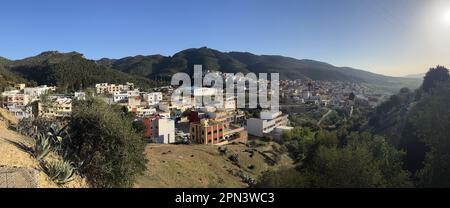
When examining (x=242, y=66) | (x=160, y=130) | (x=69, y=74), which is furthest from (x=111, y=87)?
(x=242, y=66)

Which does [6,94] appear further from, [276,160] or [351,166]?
[351,166]

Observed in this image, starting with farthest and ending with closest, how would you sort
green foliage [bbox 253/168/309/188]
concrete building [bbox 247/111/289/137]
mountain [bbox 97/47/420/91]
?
mountain [bbox 97/47/420/91] → concrete building [bbox 247/111/289/137] → green foliage [bbox 253/168/309/188]

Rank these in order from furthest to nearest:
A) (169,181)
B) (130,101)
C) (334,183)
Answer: (130,101) → (169,181) → (334,183)

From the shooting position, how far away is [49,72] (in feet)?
258

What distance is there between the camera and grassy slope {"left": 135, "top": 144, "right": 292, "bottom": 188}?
1506 cm

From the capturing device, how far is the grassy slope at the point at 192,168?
1506cm

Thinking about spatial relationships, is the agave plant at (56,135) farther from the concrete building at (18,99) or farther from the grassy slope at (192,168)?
the concrete building at (18,99)

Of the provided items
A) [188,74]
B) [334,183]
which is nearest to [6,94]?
[334,183]

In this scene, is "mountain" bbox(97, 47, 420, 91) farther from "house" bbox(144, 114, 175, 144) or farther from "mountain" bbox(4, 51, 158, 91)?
"house" bbox(144, 114, 175, 144)

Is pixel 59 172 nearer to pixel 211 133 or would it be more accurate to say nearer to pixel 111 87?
pixel 211 133

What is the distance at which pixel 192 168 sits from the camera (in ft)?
63.0

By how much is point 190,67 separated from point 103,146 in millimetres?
110144

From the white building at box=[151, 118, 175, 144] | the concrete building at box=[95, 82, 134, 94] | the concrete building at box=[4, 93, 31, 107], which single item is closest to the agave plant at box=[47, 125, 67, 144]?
the white building at box=[151, 118, 175, 144]
